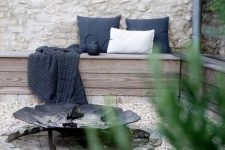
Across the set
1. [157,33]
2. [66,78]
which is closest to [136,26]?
[157,33]

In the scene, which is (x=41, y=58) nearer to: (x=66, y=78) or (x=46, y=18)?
(x=66, y=78)

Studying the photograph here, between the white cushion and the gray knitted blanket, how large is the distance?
0.67 meters

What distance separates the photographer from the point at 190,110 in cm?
63

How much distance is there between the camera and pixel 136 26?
604 centimetres

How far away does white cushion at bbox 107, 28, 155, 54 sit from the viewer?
18.7 feet

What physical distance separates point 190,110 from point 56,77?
460cm

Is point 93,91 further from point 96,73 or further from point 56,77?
point 56,77

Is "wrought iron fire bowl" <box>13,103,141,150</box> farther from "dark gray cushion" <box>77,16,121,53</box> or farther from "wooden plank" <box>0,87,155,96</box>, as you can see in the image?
"dark gray cushion" <box>77,16,121,53</box>

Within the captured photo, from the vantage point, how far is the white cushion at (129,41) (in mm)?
5695

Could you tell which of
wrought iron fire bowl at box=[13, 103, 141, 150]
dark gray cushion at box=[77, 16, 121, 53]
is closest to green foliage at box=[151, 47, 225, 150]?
wrought iron fire bowl at box=[13, 103, 141, 150]

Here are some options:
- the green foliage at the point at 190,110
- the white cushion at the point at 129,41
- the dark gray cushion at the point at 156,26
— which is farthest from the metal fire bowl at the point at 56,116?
the green foliage at the point at 190,110

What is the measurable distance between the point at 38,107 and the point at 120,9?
2434 mm

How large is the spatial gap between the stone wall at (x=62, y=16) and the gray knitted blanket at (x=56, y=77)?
0.96 meters

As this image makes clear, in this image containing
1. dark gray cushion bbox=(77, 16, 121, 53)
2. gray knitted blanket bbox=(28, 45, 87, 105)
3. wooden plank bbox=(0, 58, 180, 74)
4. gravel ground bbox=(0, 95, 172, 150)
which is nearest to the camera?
gravel ground bbox=(0, 95, 172, 150)
